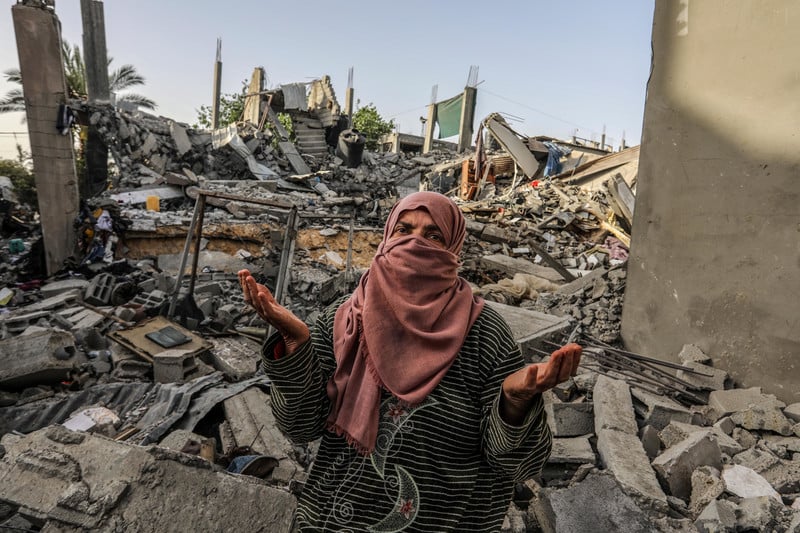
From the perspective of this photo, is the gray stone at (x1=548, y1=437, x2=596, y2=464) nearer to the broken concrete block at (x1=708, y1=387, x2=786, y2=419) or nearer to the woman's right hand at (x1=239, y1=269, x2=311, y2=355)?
the broken concrete block at (x1=708, y1=387, x2=786, y2=419)

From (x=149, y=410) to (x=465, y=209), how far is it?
30.4ft

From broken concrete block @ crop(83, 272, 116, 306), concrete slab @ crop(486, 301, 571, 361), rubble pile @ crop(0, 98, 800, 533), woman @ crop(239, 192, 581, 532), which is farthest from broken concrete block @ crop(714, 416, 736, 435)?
broken concrete block @ crop(83, 272, 116, 306)

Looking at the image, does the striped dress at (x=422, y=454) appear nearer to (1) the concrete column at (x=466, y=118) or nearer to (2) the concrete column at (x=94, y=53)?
(2) the concrete column at (x=94, y=53)

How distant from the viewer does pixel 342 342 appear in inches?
54.6

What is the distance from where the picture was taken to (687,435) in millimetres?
2699

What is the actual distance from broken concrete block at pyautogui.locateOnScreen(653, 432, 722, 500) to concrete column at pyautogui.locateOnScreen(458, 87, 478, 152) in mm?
22850

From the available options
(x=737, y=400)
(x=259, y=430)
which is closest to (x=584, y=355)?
(x=737, y=400)

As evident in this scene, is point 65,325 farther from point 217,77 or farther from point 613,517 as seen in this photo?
point 217,77

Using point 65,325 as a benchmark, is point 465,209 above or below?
above

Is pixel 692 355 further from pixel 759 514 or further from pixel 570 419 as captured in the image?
pixel 759 514

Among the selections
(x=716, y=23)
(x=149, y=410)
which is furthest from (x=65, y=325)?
(x=716, y=23)

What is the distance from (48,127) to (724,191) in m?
10.5

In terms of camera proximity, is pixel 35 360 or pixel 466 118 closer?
pixel 35 360

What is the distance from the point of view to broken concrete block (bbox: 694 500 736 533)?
203cm
